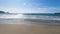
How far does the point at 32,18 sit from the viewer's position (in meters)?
0.84

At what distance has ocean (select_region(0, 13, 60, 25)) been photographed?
0.82 m

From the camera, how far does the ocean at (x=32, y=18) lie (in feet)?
2.68

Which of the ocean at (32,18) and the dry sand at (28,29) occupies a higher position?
the ocean at (32,18)

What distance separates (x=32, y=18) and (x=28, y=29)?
0.32 feet

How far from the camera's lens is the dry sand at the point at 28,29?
2.60ft

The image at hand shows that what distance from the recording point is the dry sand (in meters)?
0.79

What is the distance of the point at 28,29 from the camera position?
0.81 metres

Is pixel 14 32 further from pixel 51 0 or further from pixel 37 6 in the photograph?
pixel 51 0

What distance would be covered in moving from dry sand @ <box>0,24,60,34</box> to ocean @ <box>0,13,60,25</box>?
0.03m

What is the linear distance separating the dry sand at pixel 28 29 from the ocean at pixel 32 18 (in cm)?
3

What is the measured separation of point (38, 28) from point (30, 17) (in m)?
0.11

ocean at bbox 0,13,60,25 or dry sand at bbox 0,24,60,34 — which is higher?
ocean at bbox 0,13,60,25

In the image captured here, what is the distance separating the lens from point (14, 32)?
81 centimetres

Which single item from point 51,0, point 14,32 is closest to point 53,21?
point 51,0
